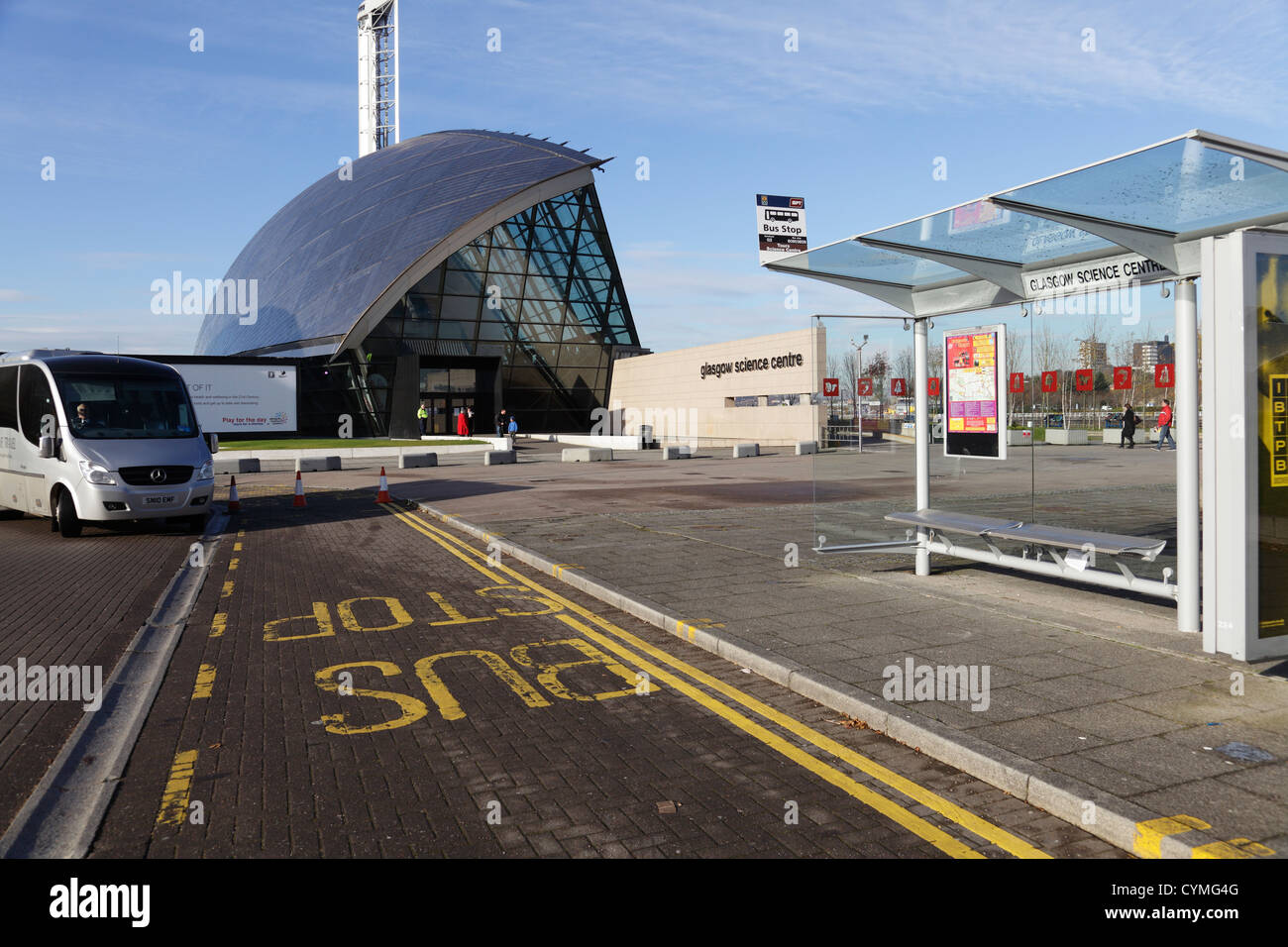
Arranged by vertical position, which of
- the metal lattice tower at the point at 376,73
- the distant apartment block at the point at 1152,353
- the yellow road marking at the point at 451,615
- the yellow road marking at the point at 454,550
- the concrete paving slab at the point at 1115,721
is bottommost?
the concrete paving slab at the point at 1115,721

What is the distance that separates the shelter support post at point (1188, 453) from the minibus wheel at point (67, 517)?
14930mm

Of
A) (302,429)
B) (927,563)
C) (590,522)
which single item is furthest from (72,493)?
(302,429)

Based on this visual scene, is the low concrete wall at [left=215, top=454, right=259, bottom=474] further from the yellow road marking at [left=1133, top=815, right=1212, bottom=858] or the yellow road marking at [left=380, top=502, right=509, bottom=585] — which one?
the yellow road marking at [left=1133, top=815, right=1212, bottom=858]

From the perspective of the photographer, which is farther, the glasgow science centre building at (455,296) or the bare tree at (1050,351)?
the glasgow science centre building at (455,296)

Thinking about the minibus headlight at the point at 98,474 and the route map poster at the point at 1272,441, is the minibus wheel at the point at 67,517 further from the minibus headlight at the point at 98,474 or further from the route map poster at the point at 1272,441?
the route map poster at the point at 1272,441

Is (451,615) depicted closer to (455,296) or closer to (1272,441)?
(1272,441)

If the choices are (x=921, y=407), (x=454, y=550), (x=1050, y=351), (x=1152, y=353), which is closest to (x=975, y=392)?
(x=921, y=407)

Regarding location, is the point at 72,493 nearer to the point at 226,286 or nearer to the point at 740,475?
the point at 740,475

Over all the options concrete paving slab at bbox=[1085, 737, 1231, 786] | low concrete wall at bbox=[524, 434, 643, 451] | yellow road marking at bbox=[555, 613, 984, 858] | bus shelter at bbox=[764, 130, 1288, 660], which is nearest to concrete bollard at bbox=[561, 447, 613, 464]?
low concrete wall at bbox=[524, 434, 643, 451]

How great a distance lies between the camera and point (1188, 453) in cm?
680

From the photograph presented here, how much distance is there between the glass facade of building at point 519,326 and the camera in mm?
56844

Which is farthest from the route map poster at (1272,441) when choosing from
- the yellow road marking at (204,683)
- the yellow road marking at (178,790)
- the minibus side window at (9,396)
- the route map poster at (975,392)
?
the minibus side window at (9,396)

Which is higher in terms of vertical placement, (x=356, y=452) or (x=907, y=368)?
(x=907, y=368)

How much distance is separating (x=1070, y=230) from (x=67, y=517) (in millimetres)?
14555
